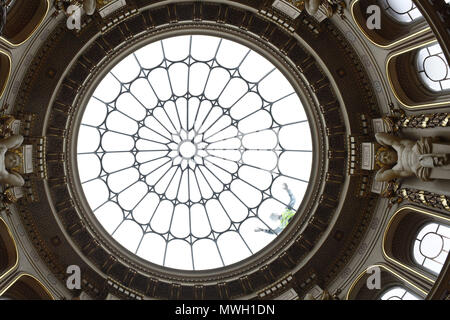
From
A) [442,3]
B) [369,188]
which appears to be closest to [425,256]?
[369,188]

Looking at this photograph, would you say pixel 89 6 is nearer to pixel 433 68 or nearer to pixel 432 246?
pixel 433 68

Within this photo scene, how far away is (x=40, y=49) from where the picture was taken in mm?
13773

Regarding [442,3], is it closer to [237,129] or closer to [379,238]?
[379,238]

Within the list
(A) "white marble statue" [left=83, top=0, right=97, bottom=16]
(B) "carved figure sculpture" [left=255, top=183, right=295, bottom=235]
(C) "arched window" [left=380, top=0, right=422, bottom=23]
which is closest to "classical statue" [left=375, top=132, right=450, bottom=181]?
(C) "arched window" [left=380, top=0, right=422, bottom=23]

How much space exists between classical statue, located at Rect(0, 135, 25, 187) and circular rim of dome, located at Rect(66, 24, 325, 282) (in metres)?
3.36

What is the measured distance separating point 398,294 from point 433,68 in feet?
24.3

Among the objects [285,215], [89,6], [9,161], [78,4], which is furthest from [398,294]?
[78,4]

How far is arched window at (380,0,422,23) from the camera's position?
38.6ft

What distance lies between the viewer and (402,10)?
12219mm

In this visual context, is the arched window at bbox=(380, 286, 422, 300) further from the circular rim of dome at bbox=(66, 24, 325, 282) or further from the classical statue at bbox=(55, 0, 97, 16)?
the classical statue at bbox=(55, 0, 97, 16)

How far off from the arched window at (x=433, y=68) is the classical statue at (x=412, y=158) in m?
2.06

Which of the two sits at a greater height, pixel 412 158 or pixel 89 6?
pixel 89 6

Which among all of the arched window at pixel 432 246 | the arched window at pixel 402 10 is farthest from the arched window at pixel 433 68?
the arched window at pixel 432 246

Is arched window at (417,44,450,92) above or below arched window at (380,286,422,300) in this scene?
above
